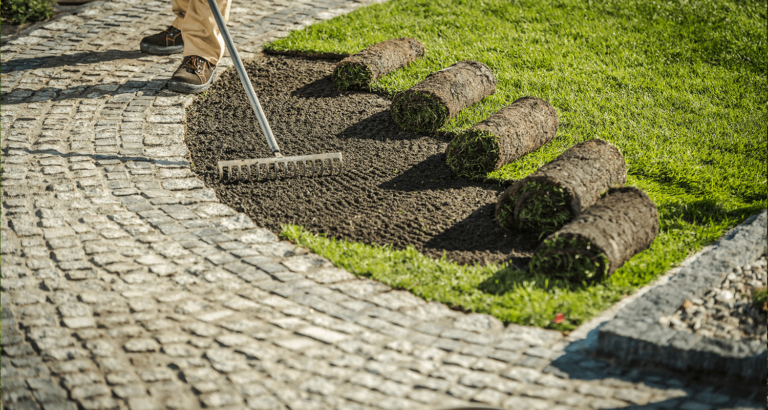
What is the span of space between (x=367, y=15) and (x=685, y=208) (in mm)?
6188

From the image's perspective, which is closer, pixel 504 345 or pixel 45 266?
pixel 504 345

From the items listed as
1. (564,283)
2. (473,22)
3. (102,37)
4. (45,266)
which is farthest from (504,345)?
(102,37)

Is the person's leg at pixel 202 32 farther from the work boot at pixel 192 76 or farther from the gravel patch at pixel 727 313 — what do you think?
the gravel patch at pixel 727 313

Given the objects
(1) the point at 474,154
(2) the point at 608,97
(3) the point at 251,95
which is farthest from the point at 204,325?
(2) the point at 608,97

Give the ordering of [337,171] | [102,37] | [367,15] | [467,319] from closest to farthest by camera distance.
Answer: [467,319], [337,171], [102,37], [367,15]

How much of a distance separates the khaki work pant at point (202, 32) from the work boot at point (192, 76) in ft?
0.29

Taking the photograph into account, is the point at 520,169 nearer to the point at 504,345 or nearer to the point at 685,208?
the point at 685,208

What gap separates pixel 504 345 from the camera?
359 cm

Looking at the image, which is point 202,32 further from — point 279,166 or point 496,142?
point 496,142

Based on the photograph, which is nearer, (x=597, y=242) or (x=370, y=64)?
(x=597, y=242)

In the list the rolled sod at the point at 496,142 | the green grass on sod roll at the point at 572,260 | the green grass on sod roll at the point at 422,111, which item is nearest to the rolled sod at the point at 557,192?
the green grass on sod roll at the point at 572,260

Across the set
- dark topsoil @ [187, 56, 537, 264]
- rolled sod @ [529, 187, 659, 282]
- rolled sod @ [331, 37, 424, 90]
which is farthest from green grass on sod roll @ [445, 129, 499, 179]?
rolled sod @ [331, 37, 424, 90]

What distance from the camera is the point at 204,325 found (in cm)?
367

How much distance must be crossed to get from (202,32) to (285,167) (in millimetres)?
2828
